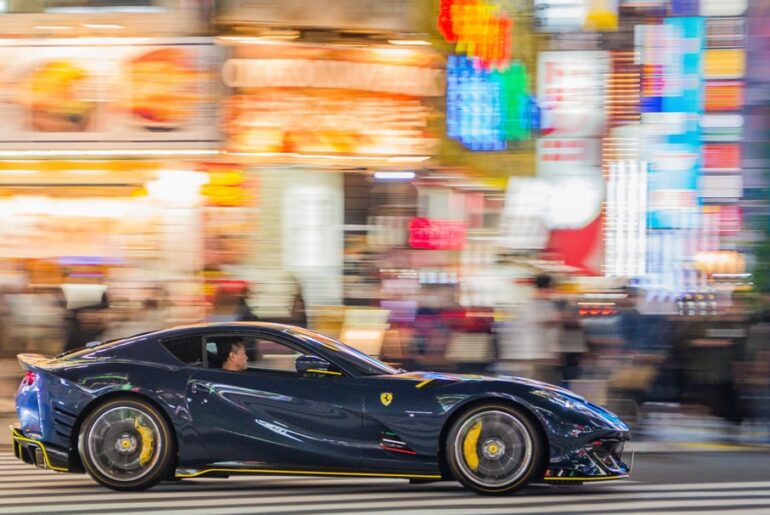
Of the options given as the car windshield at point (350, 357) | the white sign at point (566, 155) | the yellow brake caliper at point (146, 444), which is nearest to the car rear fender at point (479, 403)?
the car windshield at point (350, 357)

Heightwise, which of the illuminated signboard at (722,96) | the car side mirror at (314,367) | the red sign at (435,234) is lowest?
the car side mirror at (314,367)

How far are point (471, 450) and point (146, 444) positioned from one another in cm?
206

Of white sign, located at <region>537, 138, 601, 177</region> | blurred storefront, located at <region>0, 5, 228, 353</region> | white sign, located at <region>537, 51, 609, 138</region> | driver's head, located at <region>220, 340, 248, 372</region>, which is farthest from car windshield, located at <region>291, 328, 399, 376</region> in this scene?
white sign, located at <region>537, 51, 609, 138</region>

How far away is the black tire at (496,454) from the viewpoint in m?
8.12

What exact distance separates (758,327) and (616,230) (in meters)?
12.2

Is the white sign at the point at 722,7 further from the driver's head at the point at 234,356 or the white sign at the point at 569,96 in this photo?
the driver's head at the point at 234,356

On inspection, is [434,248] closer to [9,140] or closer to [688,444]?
[9,140]

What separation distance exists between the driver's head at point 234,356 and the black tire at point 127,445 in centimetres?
54

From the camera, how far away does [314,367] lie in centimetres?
830

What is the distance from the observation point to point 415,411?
814cm

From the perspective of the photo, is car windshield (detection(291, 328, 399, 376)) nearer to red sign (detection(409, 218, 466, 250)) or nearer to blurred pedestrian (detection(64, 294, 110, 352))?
blurred pedestrian (detection(64, 294, 110, 352))

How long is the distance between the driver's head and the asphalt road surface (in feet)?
2.64

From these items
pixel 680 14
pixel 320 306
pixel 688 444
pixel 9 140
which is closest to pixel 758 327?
pixel 688 444

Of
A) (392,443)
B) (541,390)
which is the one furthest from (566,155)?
(392,443)
